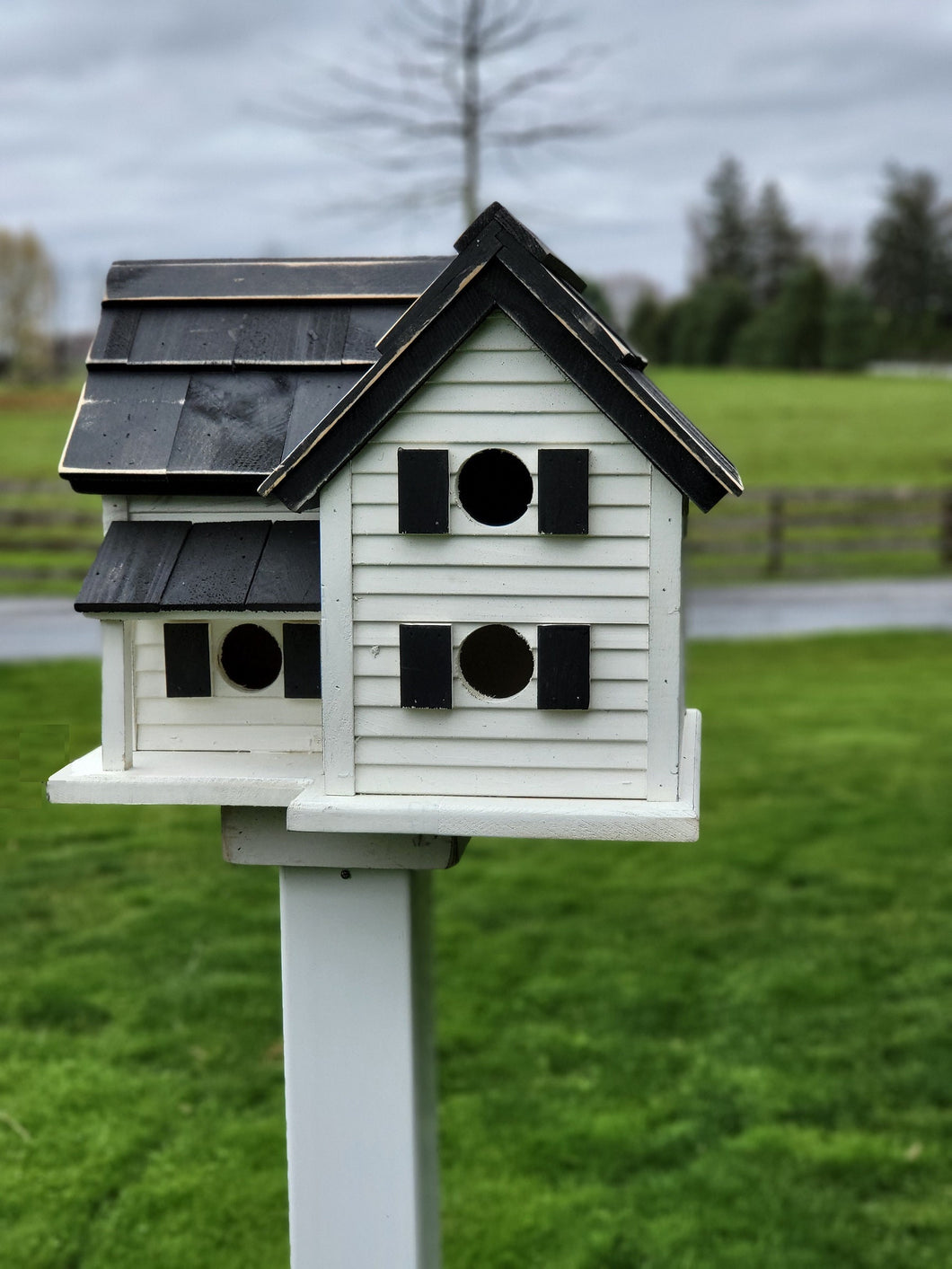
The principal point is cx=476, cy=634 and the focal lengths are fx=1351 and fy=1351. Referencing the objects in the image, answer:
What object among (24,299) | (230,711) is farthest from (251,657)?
(24,299)

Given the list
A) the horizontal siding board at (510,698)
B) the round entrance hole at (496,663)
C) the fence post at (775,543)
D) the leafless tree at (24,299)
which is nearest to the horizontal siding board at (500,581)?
the horizontal siding board at (510,698)

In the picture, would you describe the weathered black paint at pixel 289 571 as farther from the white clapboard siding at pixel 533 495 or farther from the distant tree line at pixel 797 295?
the distant tree line at pixel 797 295

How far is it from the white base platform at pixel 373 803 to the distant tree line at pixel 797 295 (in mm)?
34568

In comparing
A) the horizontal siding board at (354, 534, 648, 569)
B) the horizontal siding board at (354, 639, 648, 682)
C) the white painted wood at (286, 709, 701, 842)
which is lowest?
the white painted wood at (286, 709, 701, 842)

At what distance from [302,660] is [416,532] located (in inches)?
12.5

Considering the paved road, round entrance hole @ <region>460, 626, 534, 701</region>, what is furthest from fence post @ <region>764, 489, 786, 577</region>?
round entrance hole @ <region>460, 626, 534, 701</region>

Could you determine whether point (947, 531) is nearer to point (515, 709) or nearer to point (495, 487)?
point (495, 487)

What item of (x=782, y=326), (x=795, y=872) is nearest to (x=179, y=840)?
(x=795, y=872)

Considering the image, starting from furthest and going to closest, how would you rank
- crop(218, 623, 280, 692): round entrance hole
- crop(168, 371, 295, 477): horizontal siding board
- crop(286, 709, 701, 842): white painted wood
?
1. crop(218, 623, 280, 692): round entrance hole
2. crop(168, 371, 295, 477): horizontal siding board
3. crop(286, 709, 701, 842): white painted wood

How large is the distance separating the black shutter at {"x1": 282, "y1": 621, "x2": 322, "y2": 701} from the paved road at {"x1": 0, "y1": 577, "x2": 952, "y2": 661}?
778 centimetres

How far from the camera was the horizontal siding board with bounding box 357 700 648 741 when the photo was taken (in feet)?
5.49

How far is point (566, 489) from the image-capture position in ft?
5.36

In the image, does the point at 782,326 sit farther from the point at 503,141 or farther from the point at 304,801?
the point at 304,801

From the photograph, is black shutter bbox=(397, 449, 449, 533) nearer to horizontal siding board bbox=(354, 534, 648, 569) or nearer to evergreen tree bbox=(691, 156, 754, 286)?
horizontal siding board bbox=(354, 534, 648, 569)
